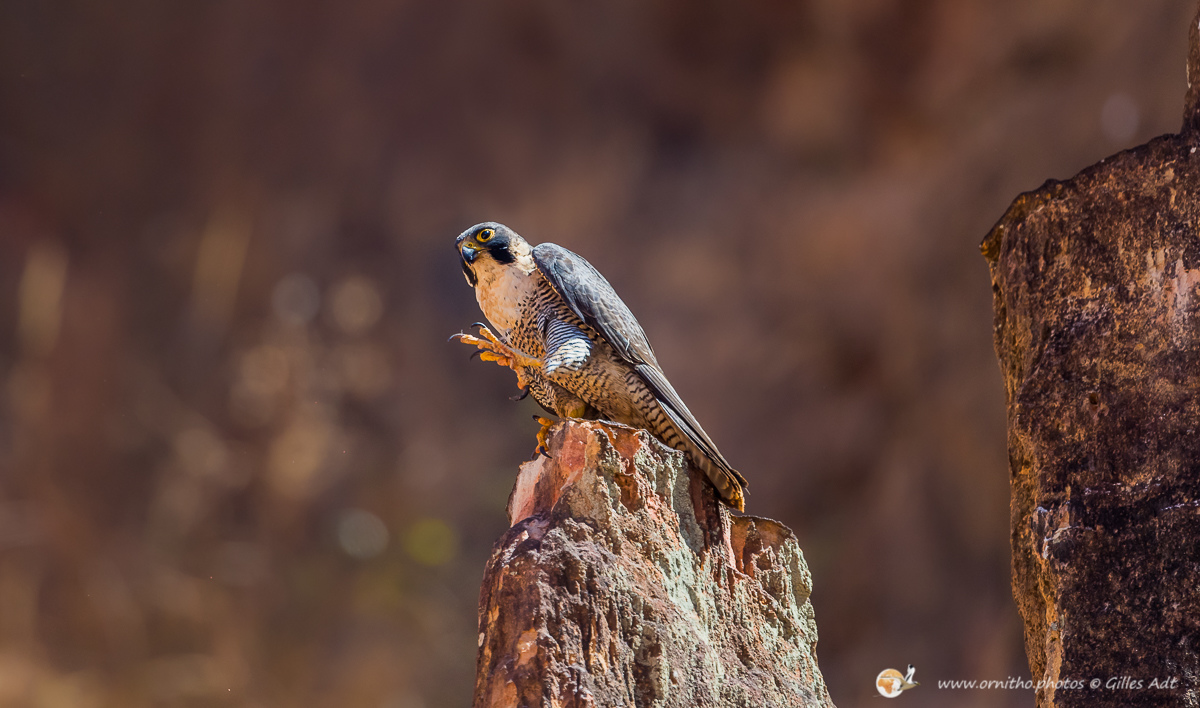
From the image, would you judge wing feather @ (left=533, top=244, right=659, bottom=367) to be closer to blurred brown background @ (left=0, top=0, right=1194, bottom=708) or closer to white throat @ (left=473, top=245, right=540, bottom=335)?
white throat @ (left=473, top=245, right=540, bottom=335)

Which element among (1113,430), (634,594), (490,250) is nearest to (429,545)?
(490,250)

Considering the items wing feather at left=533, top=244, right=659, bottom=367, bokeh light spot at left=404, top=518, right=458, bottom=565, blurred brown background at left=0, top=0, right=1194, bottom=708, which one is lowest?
wing feather at left=533, top=244, right=659, bottom=367

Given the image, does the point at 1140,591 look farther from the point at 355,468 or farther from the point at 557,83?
the point at 557,83

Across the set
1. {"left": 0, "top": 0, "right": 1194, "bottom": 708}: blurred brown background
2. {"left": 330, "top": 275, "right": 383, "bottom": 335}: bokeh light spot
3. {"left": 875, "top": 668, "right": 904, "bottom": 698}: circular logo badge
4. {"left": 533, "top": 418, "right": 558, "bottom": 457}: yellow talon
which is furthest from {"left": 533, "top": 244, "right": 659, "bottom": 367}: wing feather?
{"left": 330, "top": 275, "right": 383, "bottom": 335}: bokeh light spot

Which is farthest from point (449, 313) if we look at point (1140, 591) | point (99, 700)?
point (1140, 591)

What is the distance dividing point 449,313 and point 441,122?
5.07ft

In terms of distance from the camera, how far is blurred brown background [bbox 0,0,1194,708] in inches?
212

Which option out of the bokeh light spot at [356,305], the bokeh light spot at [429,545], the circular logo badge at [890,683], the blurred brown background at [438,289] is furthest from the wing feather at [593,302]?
the bokeh light spot at [429,545]

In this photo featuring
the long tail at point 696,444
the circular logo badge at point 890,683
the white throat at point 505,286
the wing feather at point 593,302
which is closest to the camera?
the long tail at point 696,444

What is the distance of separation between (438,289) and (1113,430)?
15.1 feet

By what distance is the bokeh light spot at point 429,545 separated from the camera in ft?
19.5

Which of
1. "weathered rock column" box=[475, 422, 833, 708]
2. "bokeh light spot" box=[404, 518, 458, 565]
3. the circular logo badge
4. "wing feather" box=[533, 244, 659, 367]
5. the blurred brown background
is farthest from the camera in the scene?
"bokeh light spot" box=[404, 518, 458, 565]

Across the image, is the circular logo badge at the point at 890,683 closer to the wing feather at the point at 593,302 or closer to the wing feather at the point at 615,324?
the wing feather at the point at 615,324

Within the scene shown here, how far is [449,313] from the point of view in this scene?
6.02m
